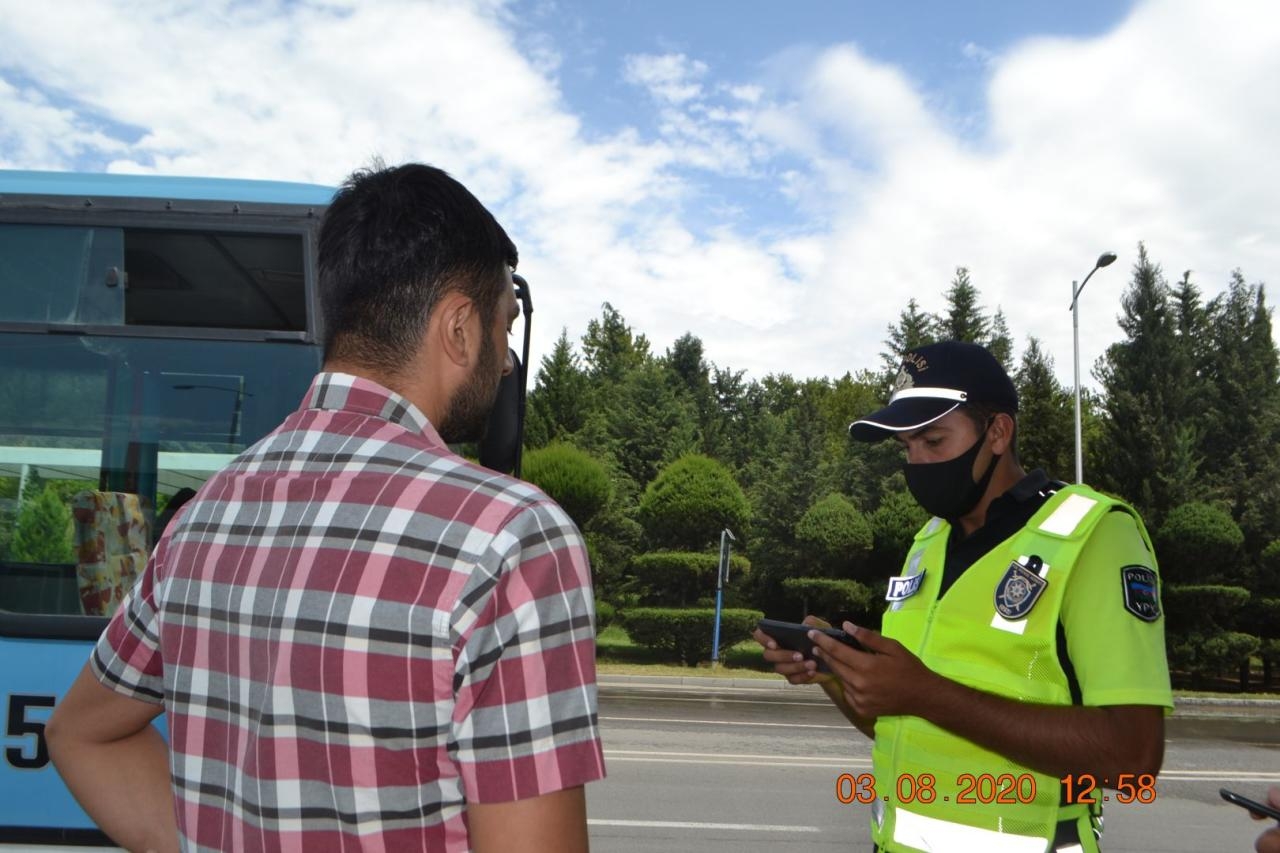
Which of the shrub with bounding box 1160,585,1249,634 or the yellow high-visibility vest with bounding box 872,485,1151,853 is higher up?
the yellow high-visibility vest with bounding box 872,485,1151,853

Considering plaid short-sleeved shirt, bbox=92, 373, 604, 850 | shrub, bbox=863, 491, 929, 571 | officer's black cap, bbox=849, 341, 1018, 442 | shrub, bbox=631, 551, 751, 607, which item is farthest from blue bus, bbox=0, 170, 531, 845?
shrub, bbox=863, 491, 929, 571

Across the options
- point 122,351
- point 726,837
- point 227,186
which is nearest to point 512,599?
point 122,351

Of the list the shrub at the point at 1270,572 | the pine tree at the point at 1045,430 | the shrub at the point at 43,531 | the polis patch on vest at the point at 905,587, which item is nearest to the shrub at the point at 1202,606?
the shrub at the point at 1270,572

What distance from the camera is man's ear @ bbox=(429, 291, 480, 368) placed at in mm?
1293

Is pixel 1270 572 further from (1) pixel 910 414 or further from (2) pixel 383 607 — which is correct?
(2) pixel 383 607

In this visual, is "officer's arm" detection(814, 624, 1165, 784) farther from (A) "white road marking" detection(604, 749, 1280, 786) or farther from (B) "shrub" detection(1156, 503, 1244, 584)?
(B) "shrub" detection(1156, 503, 1244, 584)

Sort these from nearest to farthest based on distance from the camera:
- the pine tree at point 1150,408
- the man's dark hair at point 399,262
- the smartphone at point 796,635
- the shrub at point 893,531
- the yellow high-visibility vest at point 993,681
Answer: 1. the man's dark hair at point 399,262
2. the yellow high-visibility vest at point 993,681
3. the smartphone at point 796,635
4. the shrub at point 893,531
5. the pine tree at point 1150,408

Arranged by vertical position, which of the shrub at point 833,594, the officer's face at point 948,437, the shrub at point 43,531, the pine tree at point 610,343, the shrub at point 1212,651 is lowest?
the shrub at point 1212,651

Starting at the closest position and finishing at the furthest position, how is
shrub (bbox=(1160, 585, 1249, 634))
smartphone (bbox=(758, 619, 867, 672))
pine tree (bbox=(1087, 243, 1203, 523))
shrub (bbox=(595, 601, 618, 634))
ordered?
smartphone (bbox=(758, 619, 867, 672)) → shrub (bbox=(1160, 585, 1249, 634)) → shrub (bbox=(595, 601, 618, 634)) → pine tree (bbox=(1087, 243, 1203, 523))

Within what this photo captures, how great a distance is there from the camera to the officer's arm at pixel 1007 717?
2.07 m

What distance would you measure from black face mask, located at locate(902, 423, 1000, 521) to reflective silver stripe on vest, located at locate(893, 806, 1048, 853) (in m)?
0.72

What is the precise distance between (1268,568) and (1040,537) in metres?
24.7

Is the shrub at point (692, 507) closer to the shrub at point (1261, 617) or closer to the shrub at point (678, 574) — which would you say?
the shrub at point (678, 574)

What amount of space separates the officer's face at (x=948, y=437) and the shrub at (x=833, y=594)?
780 inches
